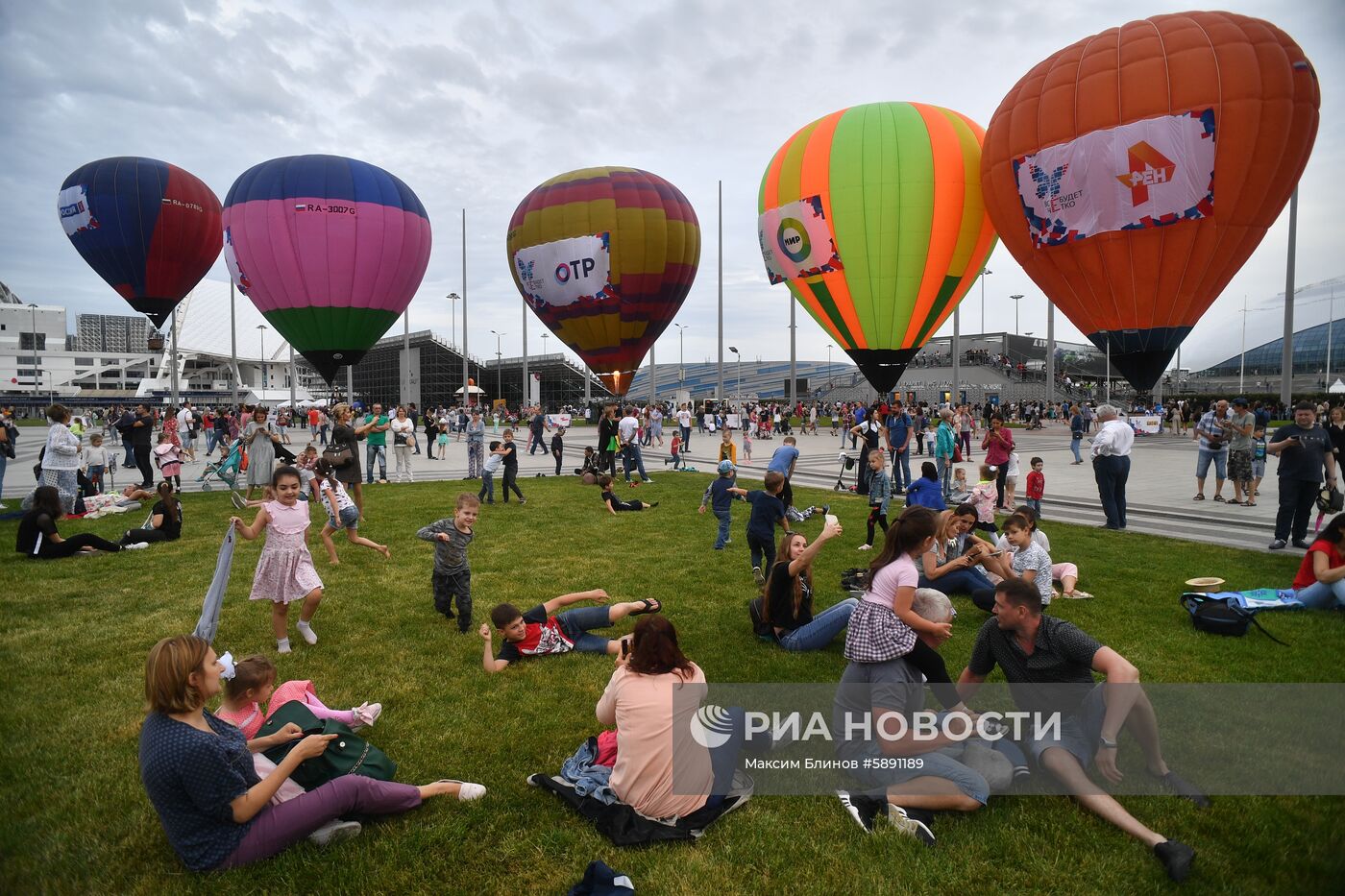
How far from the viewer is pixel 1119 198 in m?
14.0

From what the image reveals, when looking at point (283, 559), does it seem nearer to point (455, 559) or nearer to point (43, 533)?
point (455, 559)

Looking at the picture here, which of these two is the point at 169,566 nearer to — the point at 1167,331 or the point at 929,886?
the point at 929,886

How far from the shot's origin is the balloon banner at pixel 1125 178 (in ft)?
43.9

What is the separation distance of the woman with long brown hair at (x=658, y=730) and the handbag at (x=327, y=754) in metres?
1.33

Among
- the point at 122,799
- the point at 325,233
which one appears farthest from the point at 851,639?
the point at 325,233

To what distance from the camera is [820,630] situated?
565 cm

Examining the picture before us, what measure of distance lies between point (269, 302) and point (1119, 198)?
21.4 metres

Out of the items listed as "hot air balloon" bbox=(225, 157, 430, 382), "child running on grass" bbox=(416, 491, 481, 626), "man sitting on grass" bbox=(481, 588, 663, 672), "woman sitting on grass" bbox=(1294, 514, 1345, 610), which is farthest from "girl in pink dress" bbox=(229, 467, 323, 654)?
"hot air balloon" bbox=(225, 157, 430, 382)

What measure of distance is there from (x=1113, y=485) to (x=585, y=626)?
9.21 meters

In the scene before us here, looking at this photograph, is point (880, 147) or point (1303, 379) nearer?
point (880, 147)

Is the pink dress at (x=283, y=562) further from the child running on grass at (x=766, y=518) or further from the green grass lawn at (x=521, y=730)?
the child running on grass at (x=766, y=518)

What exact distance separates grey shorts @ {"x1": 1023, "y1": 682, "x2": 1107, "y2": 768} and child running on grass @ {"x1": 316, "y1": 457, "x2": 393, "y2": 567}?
606 centimetres

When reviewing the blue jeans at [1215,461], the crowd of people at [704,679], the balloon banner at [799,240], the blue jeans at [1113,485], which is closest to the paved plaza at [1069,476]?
the blue jeans at [1113,485]

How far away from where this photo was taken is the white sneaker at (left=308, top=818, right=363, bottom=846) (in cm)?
338
